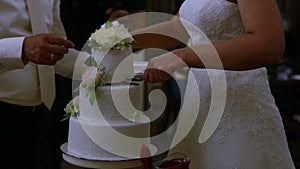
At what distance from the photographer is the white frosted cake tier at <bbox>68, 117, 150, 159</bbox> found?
50.8 inches

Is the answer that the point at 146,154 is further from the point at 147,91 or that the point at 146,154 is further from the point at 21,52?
the point at 21,52

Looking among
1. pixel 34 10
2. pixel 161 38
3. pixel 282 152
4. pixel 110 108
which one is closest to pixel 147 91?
pixel 110 108

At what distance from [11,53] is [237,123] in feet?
2.77

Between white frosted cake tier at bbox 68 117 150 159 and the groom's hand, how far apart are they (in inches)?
11.6

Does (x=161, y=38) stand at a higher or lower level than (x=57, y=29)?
higher

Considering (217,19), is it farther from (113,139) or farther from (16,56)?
(16,56)

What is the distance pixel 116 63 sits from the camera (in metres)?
1.33

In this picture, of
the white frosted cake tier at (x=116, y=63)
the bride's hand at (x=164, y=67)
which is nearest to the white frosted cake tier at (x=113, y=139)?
the white frosted cake tier at (x=116, y=63)

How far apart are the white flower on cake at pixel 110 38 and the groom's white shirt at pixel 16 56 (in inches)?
16.1

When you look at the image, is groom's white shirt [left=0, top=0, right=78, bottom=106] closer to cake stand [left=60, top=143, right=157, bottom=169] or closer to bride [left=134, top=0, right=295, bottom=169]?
cake stand [left=60, top=143, right=157, bottom=169]

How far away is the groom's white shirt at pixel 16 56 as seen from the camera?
5.34ft

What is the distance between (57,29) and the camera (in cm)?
204

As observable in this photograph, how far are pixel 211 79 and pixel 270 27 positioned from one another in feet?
1.20

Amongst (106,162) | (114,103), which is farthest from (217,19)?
(106,162)
